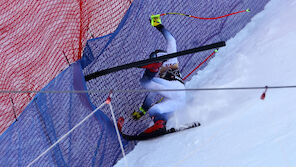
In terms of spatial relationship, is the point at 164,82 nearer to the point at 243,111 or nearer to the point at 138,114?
the point at 138,114

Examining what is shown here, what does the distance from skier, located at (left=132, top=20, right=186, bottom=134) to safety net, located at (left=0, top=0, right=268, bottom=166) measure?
0.34 m

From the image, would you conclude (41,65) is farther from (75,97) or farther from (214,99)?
(214,99)

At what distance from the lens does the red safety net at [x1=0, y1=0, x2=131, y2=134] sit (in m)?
4.01

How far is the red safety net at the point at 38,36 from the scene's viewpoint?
13.2 feet

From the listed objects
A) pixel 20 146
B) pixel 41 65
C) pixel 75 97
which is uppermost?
pixel 41 65

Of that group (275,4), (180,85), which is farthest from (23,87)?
(275,4)

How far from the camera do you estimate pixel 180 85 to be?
3.79m

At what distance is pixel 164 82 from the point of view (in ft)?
12.4

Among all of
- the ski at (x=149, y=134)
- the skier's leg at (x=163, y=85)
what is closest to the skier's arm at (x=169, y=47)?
the skier's leg at (x=163, y=85)

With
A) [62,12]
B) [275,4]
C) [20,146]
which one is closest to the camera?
[20,146]

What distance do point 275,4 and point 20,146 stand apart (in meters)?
3.42

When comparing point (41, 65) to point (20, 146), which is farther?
point (41, 65)

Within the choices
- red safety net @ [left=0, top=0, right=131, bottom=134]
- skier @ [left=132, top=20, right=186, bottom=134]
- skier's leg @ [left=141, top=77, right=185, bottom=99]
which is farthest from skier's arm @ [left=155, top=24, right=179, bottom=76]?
red safety net @ [left=0, top=0, right=131, bottom=134]

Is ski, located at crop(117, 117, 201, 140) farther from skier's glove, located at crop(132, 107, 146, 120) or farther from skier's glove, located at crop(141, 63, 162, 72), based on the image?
skier's glove, located at crop(141, 63, 162, 72)
